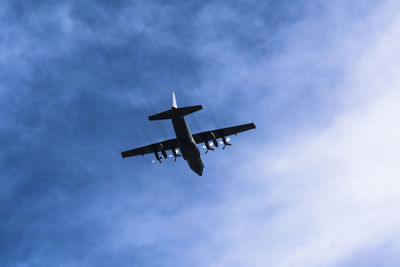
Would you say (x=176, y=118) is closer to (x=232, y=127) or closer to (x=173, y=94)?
(x=173, y=94)

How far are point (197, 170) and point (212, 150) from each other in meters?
4.09

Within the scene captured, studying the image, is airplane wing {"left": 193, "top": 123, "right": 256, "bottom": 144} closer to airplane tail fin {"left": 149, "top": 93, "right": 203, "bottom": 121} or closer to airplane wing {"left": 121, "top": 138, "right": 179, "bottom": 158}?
airplane wing {"left": 121, "top": 138, "right": 179, "bottom": 158}

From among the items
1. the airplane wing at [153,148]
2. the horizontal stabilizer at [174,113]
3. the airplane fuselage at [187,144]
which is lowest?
the airplane fuselage at [187,144]

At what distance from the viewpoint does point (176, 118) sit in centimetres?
4991

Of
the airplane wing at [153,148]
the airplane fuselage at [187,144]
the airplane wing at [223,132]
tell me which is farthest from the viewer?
the airplane wing at [153,148]

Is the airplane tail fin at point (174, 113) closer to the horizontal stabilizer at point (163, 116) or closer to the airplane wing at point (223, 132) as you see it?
the horizontal stabilizer at point (163, 116)

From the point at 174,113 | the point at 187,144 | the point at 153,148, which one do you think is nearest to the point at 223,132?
the point at 187,144

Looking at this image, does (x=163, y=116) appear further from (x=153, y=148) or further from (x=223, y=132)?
(x=223, y=132)

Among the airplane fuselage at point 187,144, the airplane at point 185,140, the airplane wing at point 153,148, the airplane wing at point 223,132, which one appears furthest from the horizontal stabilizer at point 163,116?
the airplane wing at point 223,132

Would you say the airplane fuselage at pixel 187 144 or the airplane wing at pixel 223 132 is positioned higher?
the airplane wing at pixel 223 132

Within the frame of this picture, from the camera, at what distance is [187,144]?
170 feet

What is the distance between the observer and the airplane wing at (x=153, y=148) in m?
60.8

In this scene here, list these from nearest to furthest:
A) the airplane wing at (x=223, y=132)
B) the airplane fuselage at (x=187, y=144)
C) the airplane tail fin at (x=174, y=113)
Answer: the airplane tail fin at (x=174, y=113)
the airplane fuselage at (x=187, y=144)
the airplane wing at (x=223, y=132)

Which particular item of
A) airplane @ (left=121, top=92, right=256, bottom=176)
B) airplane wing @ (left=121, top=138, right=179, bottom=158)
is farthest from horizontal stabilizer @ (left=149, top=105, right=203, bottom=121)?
airplane wing @ (left=121, top=138, right=179, bottom=158)
